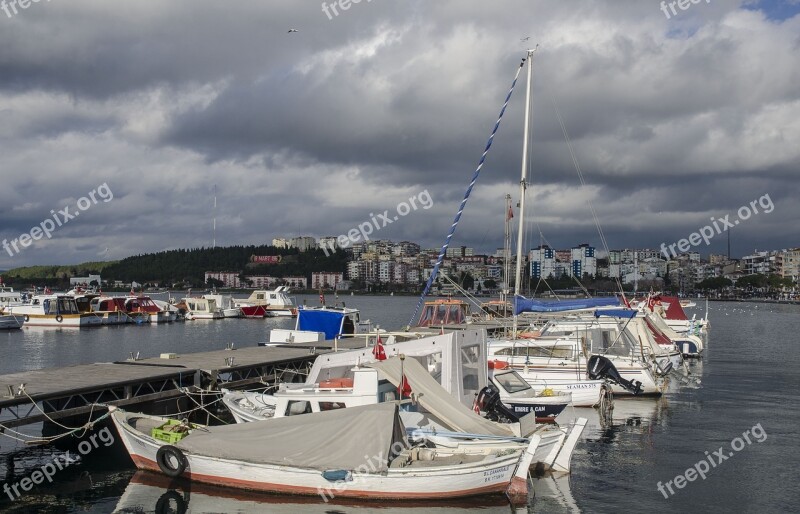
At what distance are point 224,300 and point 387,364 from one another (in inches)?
3880

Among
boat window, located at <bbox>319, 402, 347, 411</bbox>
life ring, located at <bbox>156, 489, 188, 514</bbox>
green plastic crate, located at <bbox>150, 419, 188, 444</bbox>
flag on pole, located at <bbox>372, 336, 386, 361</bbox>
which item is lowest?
life ring, located at <bbox>156, 489, 188, 514</bbox>

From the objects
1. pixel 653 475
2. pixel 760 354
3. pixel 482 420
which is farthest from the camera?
pixel 760 354

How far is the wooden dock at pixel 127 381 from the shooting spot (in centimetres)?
2078

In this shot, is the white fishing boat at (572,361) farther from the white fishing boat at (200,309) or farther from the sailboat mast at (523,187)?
the white fishing boat at (200,309)

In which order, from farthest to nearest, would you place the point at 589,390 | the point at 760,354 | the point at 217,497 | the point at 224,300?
the point at 224,300, the point at 760,354, the point at 589,390, the point at 217,497

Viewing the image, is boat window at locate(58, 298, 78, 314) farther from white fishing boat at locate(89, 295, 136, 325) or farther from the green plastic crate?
the green plastic crate

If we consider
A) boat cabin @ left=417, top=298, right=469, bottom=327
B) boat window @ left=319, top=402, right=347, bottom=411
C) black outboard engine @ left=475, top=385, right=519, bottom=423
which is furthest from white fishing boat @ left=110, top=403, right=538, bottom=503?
boat cabin @ left=417, top=298, right=469, bottom=327

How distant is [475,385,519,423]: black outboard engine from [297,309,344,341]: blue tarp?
24404 millimetres

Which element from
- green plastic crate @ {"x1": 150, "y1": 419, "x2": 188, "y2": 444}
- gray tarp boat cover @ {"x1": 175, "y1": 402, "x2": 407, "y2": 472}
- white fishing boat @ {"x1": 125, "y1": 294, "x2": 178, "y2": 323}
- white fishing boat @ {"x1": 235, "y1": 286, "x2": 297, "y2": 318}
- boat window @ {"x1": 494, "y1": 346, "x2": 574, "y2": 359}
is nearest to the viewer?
gray tarp boat cover @ {"x1": 175, "y1": 402, "x2": 407, "y2": 472}

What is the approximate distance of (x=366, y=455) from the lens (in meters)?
17.0

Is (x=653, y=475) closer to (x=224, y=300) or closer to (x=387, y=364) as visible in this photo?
(x=387, y=364)

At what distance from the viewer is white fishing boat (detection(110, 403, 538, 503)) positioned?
16.9 meters

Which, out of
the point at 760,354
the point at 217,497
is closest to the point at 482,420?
the point at 217,497

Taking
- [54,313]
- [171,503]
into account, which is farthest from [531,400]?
[54,313]
